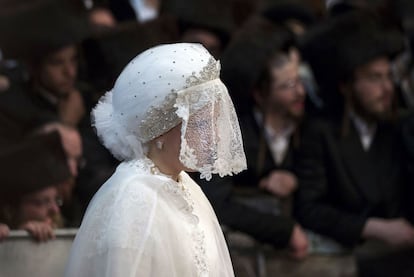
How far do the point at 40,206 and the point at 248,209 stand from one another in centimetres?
96

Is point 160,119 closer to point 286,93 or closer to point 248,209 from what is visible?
point 248,209

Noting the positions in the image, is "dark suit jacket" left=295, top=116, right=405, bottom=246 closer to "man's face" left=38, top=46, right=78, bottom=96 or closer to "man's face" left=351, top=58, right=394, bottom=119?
"man's face" left=351, top=58, right=394, bottom=119

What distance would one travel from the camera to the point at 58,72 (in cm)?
543

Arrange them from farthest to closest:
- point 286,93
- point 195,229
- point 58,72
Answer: point 286,93
point 58,72
point 195,229

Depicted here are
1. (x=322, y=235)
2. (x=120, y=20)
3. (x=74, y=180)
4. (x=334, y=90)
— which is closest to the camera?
(x=74, y=180)

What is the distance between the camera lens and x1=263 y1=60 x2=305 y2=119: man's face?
5.53 metres

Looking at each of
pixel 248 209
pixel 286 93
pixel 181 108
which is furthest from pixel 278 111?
pixel 181 108

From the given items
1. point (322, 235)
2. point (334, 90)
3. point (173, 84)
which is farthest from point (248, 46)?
point (173, 84)

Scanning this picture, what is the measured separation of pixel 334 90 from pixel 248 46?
51 centimetres

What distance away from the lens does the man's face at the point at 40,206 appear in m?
4.65

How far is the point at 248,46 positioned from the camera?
5527 millimetres

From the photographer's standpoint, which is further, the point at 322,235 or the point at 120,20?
the point at 120,20

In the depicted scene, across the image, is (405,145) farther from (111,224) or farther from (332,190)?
(111,224)

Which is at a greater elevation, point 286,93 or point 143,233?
point 143,233
